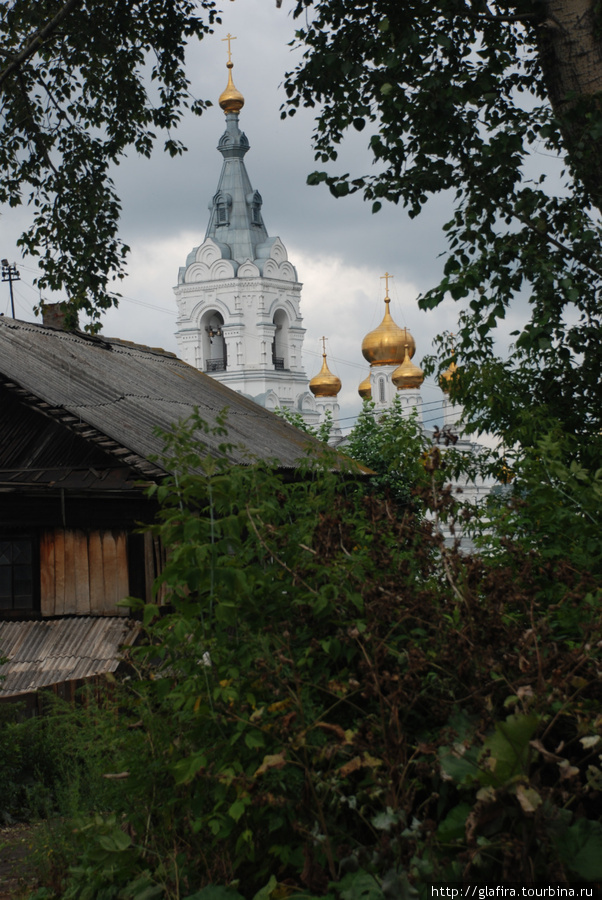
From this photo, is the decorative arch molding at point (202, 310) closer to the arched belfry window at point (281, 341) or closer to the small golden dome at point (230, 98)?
the arched belfry window at point (281, 341)

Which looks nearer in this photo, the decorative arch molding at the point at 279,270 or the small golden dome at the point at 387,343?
the small golden dome at the point at 387,343

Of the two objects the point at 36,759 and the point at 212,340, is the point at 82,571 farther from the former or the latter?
the point at 212,340

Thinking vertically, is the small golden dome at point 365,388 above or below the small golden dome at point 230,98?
below

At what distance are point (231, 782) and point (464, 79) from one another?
18.8 feet

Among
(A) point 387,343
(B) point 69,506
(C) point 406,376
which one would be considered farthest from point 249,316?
(B) point 69,506

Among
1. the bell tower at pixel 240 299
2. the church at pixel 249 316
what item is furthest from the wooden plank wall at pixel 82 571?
the bell tower at pixel 240 299

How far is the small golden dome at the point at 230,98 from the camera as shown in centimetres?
6444

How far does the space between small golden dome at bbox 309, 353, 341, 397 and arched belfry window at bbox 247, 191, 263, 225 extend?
473 inches

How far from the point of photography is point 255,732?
12.1 ft

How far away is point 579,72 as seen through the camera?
6824mm

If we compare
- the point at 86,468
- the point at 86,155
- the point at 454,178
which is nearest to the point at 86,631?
the point at 86,468

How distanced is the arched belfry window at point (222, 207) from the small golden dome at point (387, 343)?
1453 centimetres

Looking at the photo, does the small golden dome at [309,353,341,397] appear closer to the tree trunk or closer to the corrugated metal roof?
the corrugated metal roof

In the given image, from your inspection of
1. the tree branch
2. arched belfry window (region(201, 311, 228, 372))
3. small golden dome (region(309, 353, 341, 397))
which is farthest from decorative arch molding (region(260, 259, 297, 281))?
the tree branch
